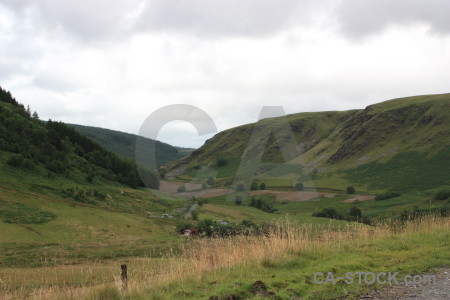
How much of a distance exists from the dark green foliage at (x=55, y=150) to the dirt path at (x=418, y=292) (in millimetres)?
49145

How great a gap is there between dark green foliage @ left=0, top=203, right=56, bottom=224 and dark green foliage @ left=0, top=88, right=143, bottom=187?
11.4 m

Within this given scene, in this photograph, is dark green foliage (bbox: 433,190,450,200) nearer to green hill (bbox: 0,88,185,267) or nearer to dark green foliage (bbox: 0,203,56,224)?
green hill (bbox: 0,88,185,267)

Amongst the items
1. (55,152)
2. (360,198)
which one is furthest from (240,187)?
(55,152)

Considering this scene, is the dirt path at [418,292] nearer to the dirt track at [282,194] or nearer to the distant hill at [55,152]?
the distant hill at [55,152]

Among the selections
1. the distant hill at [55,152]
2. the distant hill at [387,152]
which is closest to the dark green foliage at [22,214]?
the distant hill at [55,152]

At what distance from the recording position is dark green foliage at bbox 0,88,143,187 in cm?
5242

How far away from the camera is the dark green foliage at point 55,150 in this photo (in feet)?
172

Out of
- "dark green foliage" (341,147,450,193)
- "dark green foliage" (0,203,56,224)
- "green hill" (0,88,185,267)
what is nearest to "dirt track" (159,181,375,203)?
"dark green foliage" (341,147,450,193)

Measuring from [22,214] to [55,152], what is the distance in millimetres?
21655

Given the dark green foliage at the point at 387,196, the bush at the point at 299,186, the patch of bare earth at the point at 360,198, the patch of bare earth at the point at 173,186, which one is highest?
the patch of bare earth at the point at 173,186

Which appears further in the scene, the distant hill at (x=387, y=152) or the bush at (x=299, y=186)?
the bush at (x=299, y=186)

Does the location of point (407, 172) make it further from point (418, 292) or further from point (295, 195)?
point (418, 292)

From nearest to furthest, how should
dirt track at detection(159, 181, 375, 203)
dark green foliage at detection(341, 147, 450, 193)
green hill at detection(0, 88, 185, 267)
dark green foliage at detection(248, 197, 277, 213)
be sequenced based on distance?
green hill at detection(0, 88, 185, 267) < dark green foliage at detection(248, 197, 277, 213) < dirt track at detection(159, 181, 375, 203) < dark green foliage at detection(341, 147, 450, 193)

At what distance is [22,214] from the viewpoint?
37281 millimetres
